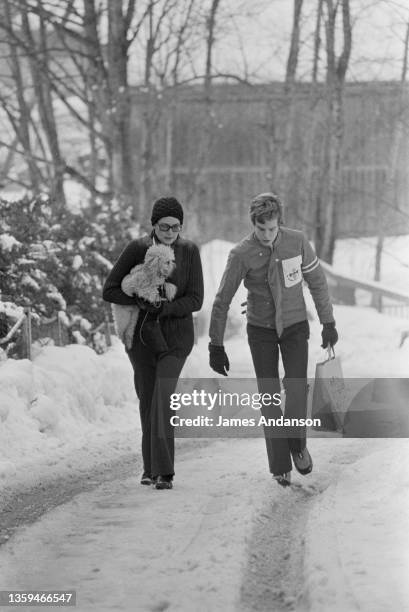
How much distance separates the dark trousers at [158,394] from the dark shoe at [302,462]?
76cm

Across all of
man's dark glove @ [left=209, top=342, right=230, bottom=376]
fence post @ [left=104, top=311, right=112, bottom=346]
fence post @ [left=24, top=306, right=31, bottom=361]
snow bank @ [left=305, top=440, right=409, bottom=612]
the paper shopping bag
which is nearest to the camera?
snow bank @ [left=305, top=440, right=409, bottom=612]

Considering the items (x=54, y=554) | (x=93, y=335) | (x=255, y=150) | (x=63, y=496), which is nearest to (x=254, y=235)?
(x=63, y=496)

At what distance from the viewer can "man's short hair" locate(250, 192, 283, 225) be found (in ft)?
24.9

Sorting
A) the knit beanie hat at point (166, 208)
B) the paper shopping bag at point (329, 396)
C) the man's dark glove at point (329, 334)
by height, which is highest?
the knit beanie hat at point (166, 208)

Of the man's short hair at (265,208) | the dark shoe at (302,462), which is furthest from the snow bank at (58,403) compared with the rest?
the man's short hair at (265,208)

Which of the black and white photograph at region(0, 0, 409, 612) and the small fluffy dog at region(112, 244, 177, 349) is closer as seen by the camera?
the black and white photograph at region(0, 0, 409, 612)

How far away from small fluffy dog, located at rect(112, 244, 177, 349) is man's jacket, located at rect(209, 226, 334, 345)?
33 cm

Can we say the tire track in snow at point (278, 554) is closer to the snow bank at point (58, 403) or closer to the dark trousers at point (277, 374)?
the dark trousers at point (277, 374)

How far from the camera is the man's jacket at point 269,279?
25.6ft

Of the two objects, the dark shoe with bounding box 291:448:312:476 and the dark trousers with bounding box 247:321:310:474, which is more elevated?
the dark trousers with bounding box 247:321:310:474

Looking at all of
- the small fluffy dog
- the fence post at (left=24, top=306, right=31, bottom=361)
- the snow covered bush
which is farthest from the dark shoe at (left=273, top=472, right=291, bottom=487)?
the fence post at (left=24, top=306, right=31, bottom=361)

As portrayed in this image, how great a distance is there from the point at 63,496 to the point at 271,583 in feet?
8.05

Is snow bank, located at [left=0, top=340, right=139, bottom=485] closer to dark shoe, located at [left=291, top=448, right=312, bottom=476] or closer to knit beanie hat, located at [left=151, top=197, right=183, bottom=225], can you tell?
dark shoe, located at [left=291, top=448, right=312, bottom=476]

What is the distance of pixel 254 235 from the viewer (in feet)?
25.7
